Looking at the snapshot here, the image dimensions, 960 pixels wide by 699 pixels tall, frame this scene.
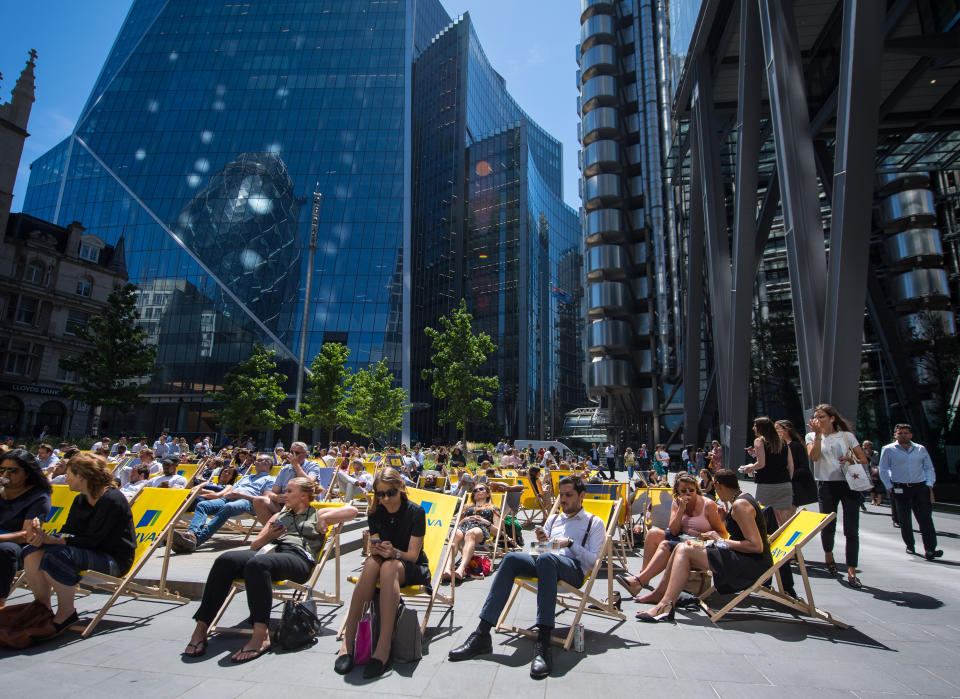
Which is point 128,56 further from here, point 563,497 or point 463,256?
point 563,497

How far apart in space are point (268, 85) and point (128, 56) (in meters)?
22.6

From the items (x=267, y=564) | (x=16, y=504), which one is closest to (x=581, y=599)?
(x=267, y=564)

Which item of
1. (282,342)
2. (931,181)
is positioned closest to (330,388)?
(282,342)

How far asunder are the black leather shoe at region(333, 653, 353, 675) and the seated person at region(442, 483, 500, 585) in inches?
60.2

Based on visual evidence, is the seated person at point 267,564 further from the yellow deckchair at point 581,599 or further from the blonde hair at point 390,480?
the yellow deckchair at point 581,599

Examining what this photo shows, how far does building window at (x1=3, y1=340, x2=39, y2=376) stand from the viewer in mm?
36500

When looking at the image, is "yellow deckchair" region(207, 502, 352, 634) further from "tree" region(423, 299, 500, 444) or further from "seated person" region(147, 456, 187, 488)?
"tree" region(423, 299, 500, 444)

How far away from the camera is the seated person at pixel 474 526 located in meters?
5.92

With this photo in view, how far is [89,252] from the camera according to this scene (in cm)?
4397

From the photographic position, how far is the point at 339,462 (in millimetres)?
14211

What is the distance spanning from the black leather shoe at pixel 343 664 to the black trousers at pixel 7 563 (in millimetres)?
2767

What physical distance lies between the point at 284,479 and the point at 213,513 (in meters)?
1.01

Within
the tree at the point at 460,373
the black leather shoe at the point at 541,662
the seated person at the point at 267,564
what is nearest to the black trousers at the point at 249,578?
the seated person at the point at 267,564

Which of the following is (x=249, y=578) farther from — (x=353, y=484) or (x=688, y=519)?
(x=353, y=484)
